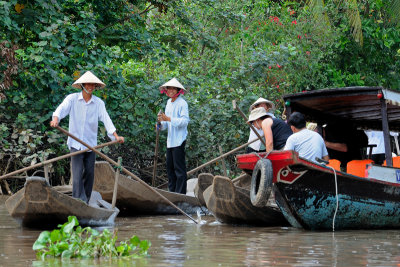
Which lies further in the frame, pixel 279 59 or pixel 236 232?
pixel 279 59

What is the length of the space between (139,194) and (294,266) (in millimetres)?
4870

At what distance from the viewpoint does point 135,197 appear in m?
9.80

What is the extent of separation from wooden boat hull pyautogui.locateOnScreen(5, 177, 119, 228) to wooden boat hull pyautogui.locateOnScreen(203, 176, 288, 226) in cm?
129

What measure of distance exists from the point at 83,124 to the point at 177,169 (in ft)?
7.34

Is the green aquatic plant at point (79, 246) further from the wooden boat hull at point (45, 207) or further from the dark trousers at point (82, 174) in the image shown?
the dark trousers at point (82, 174)

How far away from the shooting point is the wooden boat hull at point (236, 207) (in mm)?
8273

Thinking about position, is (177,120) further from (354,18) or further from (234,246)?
(354,18)

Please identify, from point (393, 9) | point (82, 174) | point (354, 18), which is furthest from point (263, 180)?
point (393, 9)

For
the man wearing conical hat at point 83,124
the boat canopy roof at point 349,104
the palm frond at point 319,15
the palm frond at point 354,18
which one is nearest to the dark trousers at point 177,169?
the boat canopy roof at point 349,104

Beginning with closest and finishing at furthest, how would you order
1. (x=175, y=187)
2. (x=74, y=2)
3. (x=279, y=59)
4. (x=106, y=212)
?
(x=106, y=212)
(x=175, y=187)
(x=74, y=2)
(x=279, y=59)

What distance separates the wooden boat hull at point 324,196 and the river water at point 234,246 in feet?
0.63

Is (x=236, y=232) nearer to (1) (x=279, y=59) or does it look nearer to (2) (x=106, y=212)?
(2) (x=106, y=212)

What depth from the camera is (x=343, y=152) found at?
375 inches

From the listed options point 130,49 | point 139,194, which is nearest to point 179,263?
point 139,194
